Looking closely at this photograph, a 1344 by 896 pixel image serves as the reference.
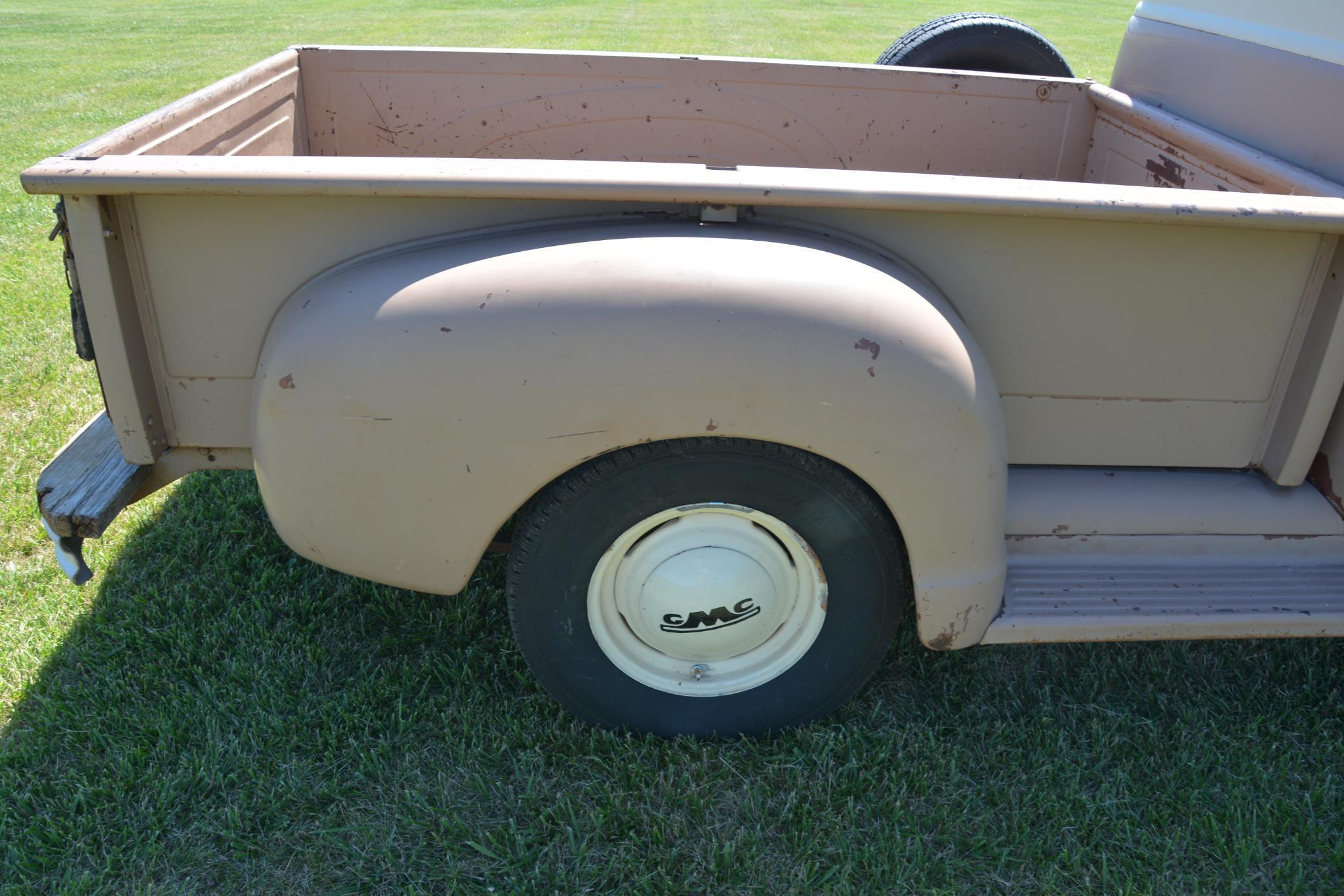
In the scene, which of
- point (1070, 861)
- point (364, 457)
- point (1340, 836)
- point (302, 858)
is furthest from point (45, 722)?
point (1340, 836)

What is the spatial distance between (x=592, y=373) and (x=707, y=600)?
0.55 metres

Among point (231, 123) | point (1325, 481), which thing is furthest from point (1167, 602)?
point (231, 123)

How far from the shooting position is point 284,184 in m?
1.66

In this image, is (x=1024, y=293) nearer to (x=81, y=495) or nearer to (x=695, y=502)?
(x=695, y=502)

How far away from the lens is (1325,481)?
2.06 meters

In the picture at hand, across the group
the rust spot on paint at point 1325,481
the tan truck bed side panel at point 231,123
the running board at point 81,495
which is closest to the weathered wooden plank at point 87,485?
the running board at point 81,495

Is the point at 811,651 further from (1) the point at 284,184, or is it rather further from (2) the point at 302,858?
(1) the point at 284,184

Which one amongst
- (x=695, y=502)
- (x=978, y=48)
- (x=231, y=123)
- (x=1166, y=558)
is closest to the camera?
(x=695, y=502)

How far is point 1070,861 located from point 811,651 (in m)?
0.61

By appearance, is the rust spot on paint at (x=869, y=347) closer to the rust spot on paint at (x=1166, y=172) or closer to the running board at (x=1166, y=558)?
the running board at (x=1166, y=558)

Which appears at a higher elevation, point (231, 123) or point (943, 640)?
point (231, 123)

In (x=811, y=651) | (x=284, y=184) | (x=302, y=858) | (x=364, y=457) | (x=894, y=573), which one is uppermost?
(x=284, y=184)

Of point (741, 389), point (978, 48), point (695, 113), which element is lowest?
point (741, 389)

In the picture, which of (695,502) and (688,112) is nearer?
(695,502)
